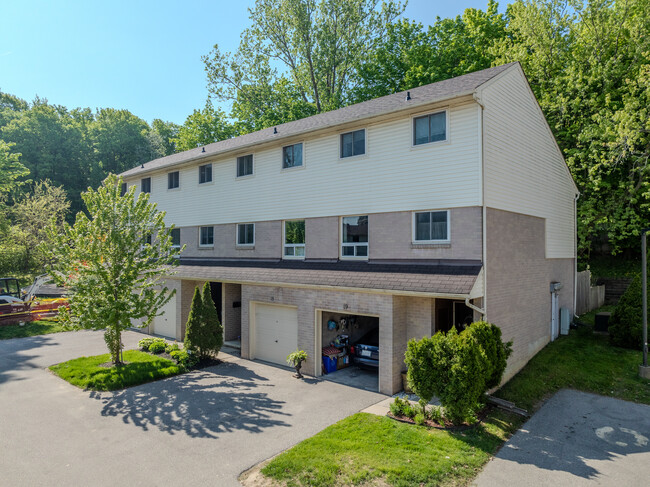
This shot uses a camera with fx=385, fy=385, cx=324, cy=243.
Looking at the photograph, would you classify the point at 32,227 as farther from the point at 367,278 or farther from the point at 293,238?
the point at 367,278

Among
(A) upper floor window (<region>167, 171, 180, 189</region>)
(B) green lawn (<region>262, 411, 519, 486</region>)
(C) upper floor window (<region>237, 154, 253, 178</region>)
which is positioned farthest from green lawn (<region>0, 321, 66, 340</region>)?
(B) green lawn (<region>262, 411, 519, 486</region>)

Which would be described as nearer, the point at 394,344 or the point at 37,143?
the point at 394,344

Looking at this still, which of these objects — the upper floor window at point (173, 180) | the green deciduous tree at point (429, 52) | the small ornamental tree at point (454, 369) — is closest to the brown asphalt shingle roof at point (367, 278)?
the small ornamental tree at point (454, 369)

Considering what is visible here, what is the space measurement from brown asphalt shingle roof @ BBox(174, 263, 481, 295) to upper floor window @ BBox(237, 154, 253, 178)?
438 centimetres

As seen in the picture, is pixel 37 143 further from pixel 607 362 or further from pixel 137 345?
pixel 607 362

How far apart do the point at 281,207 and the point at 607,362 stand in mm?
13439

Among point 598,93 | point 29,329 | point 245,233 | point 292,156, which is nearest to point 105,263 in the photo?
point 245,233

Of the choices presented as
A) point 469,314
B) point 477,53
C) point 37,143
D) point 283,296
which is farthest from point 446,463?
point 37,143

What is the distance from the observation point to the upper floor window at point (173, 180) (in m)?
21.3

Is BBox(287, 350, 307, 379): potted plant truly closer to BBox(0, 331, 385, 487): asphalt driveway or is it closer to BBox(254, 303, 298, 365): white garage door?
BBox(0, 331, 385, 487): asphalt driveway

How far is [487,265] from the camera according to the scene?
36.4ft

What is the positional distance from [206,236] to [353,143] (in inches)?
390

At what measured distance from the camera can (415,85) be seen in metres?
Result: 28.3

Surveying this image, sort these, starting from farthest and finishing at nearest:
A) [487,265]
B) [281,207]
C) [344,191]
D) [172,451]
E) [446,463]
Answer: [281,207] → [344,191] → [487,265] → [172,451] → [446,463]
